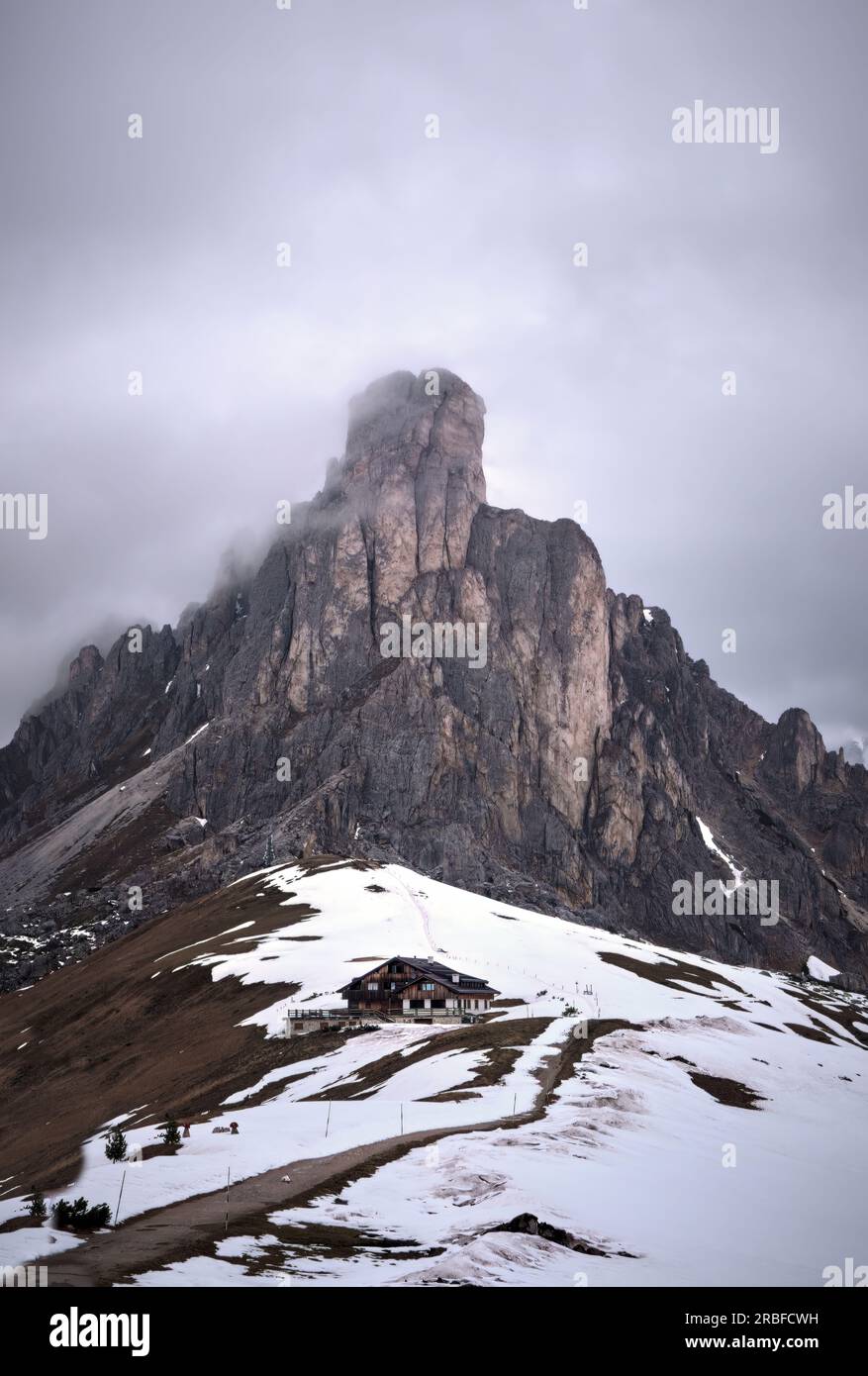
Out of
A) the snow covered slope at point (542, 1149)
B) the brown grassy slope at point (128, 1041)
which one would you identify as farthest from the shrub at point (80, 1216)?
the brown grassy slope at point (128, 1041)

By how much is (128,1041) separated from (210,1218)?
71.5 meters

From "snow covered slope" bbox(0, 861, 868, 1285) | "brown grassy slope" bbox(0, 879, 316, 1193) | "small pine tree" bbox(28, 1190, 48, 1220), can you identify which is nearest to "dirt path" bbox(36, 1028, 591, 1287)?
"snow covered slope" bbox(0, 861, 868, 1285)

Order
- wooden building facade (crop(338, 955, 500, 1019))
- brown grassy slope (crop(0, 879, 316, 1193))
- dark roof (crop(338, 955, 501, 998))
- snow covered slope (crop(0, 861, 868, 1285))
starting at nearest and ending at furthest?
1. snow covered slope (crop(0, 861, 868, 1285))
2. brown grassy slope (crop(0, 879, 316, 1193))
3. wooden building facade (crop(338, 955, 500, 1019))
4. dark roof (crop(338, 955, 501, 998))

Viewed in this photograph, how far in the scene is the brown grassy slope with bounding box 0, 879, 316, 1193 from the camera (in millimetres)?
66688

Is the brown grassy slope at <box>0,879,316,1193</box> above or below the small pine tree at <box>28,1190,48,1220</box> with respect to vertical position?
below

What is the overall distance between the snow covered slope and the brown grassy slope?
2.61 meters

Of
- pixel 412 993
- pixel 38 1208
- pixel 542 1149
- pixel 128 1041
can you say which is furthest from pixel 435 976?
pixel 38 1208

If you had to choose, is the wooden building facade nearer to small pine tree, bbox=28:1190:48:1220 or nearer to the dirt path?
the dirt path

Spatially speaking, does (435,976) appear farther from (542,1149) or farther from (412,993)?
(542,1149)

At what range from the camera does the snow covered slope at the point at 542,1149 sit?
81.9ft

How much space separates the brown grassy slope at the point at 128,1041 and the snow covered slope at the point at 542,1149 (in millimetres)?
2611

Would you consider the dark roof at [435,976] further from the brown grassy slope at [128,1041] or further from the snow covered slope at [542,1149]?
the brown grassy slope at [128,1041]

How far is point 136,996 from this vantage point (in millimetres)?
104812

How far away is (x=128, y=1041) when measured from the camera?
305 feet
